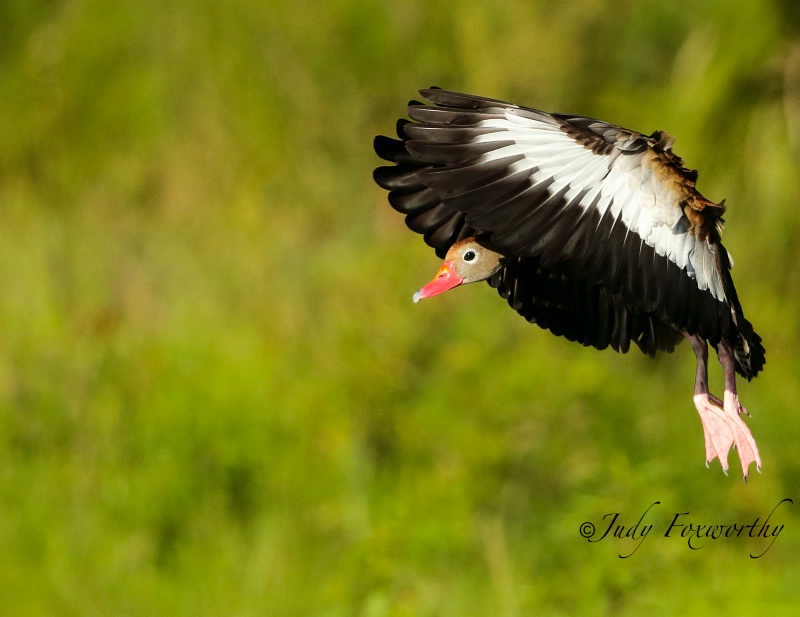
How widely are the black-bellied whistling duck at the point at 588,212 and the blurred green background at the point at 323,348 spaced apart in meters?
2.87

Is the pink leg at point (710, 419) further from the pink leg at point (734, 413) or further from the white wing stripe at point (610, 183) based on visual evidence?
the white wing stripe at point (610, 183)

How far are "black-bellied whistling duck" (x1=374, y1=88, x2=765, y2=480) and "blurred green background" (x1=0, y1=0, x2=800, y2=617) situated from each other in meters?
2.87

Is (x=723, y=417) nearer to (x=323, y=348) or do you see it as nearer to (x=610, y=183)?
(x=610, y=183)

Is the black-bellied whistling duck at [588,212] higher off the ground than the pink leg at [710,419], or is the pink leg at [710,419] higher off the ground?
the black-bellied whistling duck at [588,212]

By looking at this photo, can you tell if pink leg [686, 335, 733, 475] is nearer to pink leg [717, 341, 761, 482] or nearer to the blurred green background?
pink leg [717, 341, 761, 482]

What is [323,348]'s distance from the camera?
5.79 meters

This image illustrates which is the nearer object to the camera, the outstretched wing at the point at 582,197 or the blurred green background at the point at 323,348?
the outstretched wing at the point at 582,197

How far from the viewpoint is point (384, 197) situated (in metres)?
6.07

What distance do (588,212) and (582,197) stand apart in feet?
0.08

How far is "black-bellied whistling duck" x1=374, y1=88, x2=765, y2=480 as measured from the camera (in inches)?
67.3

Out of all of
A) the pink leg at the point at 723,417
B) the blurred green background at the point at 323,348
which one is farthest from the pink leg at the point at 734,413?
the blurred green background at the point at 323,348

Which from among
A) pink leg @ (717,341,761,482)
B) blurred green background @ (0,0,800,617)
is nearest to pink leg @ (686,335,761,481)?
pink leg @ (717,341,761,482)

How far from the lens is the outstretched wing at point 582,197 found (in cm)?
171

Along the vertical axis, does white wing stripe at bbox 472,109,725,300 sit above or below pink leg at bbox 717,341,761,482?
above
